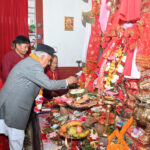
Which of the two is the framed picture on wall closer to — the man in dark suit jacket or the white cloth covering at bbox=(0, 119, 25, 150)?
the man in dark suit jacket

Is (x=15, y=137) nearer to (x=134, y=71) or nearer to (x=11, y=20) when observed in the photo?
(x=134, y=71)

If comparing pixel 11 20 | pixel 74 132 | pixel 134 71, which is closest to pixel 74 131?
pixel 74 132

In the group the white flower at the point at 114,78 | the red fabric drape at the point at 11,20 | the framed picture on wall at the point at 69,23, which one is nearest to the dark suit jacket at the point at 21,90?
the white flower at the point at 114,78

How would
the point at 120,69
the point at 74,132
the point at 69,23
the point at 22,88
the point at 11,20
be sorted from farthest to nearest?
the point at 69,23
the point at 11,20
the point at 120,69
the point at 22,88
the point at 74,132

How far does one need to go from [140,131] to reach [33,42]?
2.85 metres

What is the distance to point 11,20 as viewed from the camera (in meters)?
3.24

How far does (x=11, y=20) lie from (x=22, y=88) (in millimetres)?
2091

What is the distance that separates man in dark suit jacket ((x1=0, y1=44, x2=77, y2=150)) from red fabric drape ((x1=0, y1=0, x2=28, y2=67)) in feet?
5.88

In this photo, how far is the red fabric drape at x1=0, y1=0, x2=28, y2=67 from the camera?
3.17m

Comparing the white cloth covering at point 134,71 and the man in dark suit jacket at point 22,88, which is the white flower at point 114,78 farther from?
the man in dark suit jacket at point 22,88

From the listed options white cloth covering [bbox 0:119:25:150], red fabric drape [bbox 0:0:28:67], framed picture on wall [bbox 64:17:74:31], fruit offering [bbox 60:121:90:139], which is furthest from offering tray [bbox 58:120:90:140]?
framed picture on wall [bbox 64:17:74:31]

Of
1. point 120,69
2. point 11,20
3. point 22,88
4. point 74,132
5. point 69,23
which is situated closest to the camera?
point 74,132

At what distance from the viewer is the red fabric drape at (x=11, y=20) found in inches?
125

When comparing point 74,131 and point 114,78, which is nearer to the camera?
point 74,131
